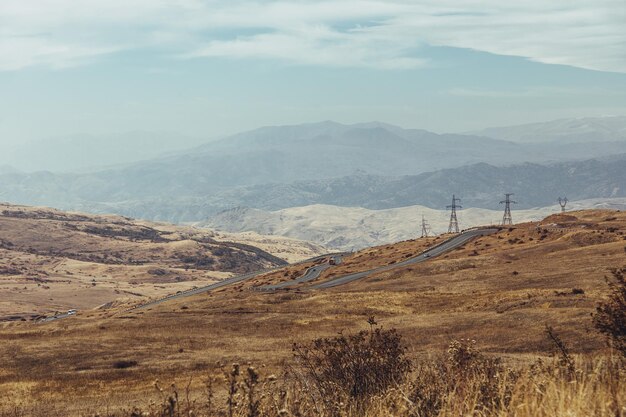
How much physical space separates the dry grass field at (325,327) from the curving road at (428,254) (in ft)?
18.5

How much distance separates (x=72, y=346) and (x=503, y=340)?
3132 cm

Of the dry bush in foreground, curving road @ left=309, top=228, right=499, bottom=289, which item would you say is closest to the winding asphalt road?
curving road @ left=309, top=228, right=499, bottom=289

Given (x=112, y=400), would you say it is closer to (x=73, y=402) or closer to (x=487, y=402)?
(x=73, y=402)

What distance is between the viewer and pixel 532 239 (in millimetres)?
113375

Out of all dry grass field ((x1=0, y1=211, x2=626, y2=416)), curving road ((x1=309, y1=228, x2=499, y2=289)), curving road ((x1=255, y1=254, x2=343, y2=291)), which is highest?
dry grass field ((x1=0, y1=211, x2=626, y2=416))

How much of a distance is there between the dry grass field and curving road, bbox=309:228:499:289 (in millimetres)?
5635

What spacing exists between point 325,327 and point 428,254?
6875cm

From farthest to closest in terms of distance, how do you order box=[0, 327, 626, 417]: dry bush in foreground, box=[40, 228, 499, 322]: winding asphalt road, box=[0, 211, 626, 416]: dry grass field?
1. box=[40, 228, 499, 322]: winding asphalt road
2. box=[0, 211, 626, 416]: dry grass field
3. box=[0, 327, 626, 417]: dry bush in foreground

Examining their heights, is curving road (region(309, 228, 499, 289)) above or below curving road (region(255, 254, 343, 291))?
above

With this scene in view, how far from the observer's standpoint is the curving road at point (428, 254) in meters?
103

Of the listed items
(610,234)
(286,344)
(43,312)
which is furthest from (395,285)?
(43,312)

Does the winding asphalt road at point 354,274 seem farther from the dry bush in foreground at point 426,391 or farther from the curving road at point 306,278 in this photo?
the dry bush in foreground at point 426,391

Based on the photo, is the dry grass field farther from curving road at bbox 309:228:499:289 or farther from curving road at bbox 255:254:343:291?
curving road at bbox 255:254:343:291

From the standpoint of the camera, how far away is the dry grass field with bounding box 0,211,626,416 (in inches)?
1367
